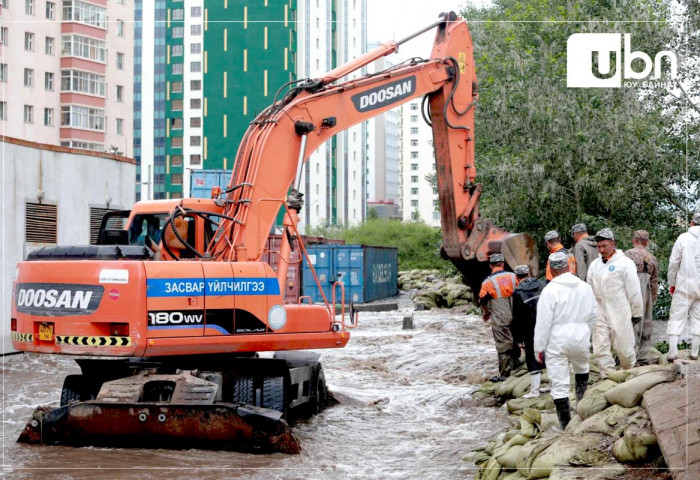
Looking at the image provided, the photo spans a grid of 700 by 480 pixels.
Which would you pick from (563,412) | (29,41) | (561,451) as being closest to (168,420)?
(563,412)

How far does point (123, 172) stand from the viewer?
80.4 feet

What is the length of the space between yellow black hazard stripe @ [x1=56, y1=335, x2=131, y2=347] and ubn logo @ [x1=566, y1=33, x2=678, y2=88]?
10.7 metres

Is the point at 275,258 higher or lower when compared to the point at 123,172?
lower

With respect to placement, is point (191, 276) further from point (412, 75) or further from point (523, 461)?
point (412, 75)

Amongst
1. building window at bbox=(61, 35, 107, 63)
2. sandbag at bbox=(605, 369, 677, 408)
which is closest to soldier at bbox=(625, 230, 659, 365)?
sandbag at bbox=(605, 369, 677, 408)

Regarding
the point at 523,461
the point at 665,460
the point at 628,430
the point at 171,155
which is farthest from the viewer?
the point at 171,155

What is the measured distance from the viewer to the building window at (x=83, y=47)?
6378 cm

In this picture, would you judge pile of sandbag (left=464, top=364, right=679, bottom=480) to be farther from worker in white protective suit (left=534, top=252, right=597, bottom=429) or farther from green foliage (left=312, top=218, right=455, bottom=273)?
green foliage (left=312, top=218, right=455, bottom=273)

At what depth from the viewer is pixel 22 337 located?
11.2 meters

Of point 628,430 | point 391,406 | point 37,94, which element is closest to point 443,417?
point 391,406

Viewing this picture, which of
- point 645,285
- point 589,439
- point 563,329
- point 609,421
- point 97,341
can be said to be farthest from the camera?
point 645,285

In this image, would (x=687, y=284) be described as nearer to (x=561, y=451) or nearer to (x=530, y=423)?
(x=530, y=423)

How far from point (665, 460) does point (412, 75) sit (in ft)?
27.7

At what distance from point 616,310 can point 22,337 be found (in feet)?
22.3
